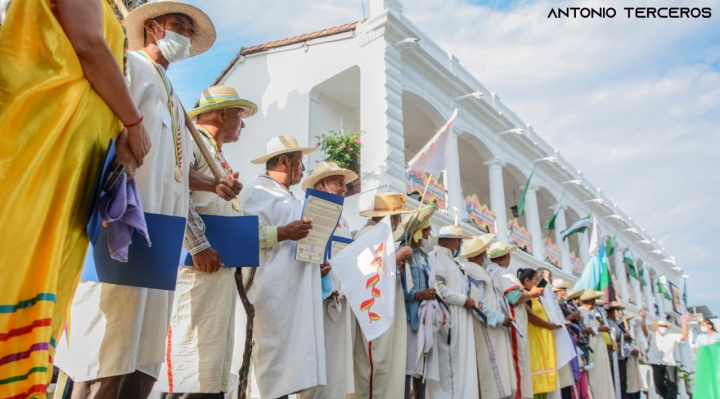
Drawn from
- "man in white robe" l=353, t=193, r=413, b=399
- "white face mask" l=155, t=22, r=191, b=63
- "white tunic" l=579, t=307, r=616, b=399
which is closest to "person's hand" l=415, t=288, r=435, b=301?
"man in white robe" l=353, t=193, r=413, b=399

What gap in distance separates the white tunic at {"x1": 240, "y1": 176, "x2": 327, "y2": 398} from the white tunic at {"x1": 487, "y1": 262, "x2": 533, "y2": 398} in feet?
11.1

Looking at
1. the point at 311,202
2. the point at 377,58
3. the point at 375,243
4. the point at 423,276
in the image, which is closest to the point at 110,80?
the point at 311,202

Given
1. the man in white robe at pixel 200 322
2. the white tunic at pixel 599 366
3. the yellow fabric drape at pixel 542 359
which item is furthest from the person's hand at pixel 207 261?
the white tunic at pixel 599 366

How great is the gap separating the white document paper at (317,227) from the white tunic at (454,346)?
2.02 m

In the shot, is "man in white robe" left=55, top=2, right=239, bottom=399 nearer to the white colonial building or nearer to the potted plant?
A: the white colonial building

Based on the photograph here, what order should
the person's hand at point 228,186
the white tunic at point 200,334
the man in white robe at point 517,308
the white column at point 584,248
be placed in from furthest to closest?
the white column at point 584,248 → the man in white robe at point 517,308 → the white tunic at point 200,334 → the person's hand at point 228,186

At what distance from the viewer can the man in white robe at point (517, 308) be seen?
622 cm

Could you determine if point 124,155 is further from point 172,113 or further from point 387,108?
point 387,108

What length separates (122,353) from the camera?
201 cm

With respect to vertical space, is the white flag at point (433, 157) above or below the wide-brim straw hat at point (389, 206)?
above

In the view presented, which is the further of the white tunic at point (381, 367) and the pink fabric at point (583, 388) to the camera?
the pink fabric at point (583, 388)

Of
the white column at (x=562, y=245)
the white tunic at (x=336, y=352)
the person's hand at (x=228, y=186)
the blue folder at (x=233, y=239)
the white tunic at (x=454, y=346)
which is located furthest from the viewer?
the white column at (x=562, y=245)

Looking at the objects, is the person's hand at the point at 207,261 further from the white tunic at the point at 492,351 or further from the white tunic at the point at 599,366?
the white tunic at the point at 599,366

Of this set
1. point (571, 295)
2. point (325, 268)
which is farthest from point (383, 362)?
point (571, 295)
